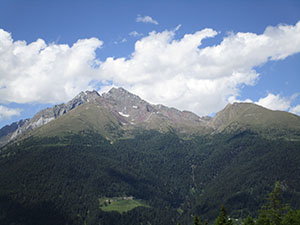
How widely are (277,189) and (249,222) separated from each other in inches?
1062

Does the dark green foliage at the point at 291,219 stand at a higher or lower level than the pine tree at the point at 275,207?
lower

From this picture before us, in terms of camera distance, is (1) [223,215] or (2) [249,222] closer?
(1) [223,215]

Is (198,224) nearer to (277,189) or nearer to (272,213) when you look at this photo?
(272,213)

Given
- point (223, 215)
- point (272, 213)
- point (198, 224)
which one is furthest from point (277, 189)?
point (198, 224)

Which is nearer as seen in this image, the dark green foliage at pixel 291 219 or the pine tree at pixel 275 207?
the pine tree at pixel 275 207

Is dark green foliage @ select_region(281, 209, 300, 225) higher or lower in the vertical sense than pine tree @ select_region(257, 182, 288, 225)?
lower

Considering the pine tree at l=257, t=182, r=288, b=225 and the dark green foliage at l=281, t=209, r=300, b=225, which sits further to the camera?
the dark green foliage at l=281, t=209, r=300, b=225

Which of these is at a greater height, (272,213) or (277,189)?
(277,189)

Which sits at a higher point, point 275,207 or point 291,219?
point 275,207

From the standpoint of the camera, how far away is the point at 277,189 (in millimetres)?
62469

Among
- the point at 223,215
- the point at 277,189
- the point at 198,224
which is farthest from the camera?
the point at 198,224

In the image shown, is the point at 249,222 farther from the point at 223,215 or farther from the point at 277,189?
the point at 277,189

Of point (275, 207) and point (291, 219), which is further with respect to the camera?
point (291, 219)

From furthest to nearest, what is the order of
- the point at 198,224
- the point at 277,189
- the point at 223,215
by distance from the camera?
1. the point at 198,224
2. the point at 223,215
3. the point at 277,189
